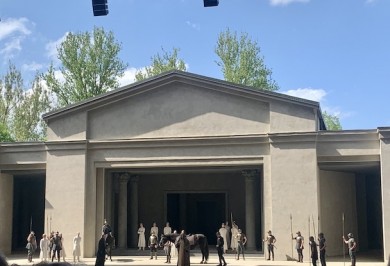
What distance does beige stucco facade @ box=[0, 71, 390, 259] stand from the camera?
23.4m

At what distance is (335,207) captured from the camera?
2673 cm

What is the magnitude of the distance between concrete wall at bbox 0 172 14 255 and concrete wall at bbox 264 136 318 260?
13974 mm

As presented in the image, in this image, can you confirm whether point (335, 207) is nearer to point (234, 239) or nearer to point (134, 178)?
point (234, 239)

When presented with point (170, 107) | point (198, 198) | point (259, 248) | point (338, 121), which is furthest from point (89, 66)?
point (338, 121)

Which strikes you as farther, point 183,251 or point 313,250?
point 313,250

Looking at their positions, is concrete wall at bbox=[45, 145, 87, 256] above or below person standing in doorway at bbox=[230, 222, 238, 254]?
above

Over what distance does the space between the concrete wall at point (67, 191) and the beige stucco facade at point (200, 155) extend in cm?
5

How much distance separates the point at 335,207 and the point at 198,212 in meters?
9.13

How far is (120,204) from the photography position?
92.0 feet

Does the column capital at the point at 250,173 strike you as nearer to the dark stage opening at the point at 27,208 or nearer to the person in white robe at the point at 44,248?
the person in white robe at the point at 44,248

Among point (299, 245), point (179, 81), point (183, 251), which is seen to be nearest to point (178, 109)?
point (179, 81)

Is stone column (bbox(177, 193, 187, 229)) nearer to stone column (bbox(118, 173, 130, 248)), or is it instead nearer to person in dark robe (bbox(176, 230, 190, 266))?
stone column (bbox(118, 173, 130, 248))

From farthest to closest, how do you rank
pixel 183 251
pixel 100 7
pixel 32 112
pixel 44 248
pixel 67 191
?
pixel 32 112 → pixel 67 191 → pixel 44 248 → pixel 183 251 → pixel 100 7

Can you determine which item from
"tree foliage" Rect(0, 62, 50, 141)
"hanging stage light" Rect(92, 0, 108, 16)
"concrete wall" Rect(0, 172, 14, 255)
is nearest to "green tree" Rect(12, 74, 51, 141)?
"tree foliage" Rect(0, 62, 50, 141)
